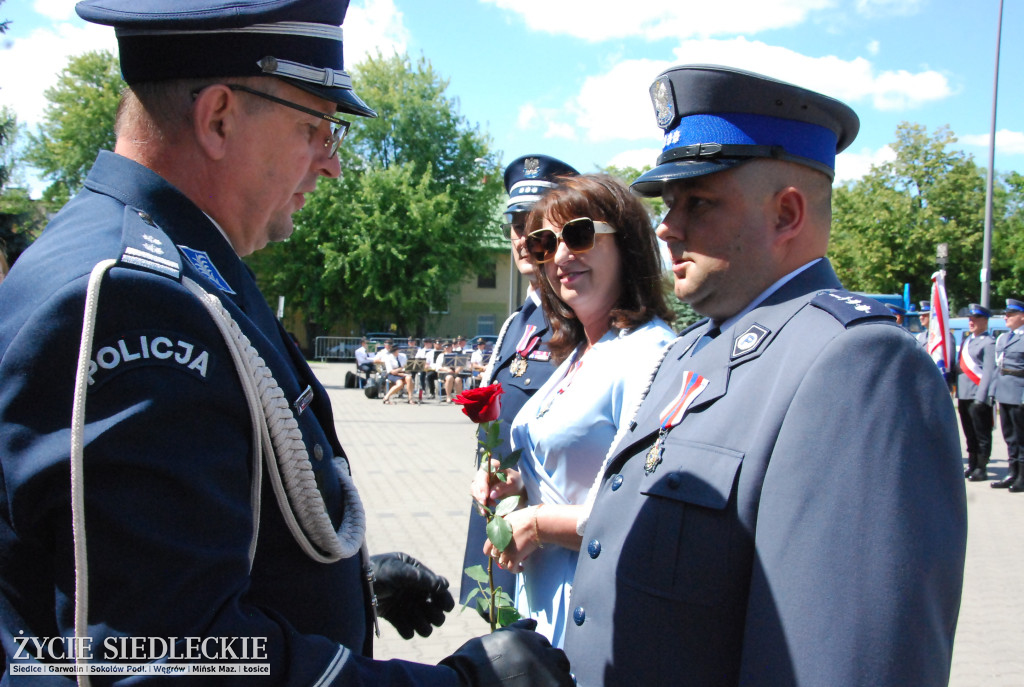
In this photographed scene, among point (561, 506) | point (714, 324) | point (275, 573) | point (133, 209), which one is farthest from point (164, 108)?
point (561, 506)

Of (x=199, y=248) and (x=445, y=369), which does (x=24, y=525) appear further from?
(x=445, y=369)

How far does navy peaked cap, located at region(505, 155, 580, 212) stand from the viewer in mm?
3904

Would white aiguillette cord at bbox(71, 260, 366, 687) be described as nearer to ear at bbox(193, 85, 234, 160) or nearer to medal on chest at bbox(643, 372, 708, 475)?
ear at bbox(193, 85, 234, 160)

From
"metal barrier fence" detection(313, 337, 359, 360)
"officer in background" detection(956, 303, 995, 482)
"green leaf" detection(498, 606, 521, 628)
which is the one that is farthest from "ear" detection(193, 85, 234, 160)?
"metal barrier fence" detection(313, 337, 359, 360)

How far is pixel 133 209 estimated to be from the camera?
4.42 feet

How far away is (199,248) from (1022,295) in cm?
4586

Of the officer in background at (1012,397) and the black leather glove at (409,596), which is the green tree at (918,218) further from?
the black leather glove at (409,596)

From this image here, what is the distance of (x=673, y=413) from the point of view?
1658 mm

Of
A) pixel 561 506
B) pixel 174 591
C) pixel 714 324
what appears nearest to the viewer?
pixel 174 591

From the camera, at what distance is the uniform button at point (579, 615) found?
67.8 inches

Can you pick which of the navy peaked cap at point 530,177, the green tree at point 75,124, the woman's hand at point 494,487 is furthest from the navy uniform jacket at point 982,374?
the green tree at point 75,124

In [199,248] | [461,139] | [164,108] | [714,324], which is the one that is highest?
[461,139]

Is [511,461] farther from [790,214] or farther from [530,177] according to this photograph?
[530,177]

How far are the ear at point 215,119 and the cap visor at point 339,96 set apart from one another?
0.13 metres
